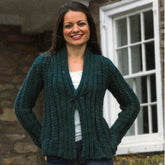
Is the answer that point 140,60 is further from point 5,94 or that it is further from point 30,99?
point 30,99

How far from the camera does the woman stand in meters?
2.63

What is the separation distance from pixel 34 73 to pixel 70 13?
0.38 meters

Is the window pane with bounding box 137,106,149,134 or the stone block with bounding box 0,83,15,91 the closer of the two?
the window pane with bounding box 137,106,149,134

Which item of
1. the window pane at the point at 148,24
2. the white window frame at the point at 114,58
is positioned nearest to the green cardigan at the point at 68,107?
the white window frame at the point at 114,58

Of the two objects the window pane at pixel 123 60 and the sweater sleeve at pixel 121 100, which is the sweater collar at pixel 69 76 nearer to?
the sweater sleeve at pixel 121 100

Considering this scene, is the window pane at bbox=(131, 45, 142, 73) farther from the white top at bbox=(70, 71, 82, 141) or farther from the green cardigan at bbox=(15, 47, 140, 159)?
the white top at bbox=(70, 71, 82, 141)

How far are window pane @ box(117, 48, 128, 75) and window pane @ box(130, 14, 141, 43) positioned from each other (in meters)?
0.21

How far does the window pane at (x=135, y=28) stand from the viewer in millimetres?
6422

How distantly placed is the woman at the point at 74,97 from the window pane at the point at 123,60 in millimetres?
3744

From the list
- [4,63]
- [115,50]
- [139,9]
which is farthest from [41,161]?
[139,9]

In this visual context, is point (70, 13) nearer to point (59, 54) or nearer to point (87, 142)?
point (59, 54)

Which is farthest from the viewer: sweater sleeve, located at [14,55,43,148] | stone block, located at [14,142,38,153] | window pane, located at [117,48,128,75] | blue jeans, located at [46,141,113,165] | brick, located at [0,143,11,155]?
stone block, located at [14,142,38,153]

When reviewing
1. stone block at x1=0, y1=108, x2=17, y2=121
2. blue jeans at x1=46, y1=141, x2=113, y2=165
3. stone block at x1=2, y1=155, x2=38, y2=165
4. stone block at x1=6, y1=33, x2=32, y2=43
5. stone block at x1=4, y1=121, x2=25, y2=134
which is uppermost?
stone block at x1=6, y1=33, x2=32, y2=43

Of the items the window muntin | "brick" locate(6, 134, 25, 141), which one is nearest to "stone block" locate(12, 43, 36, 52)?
"brick" locate(6, 134, 25, 141)
